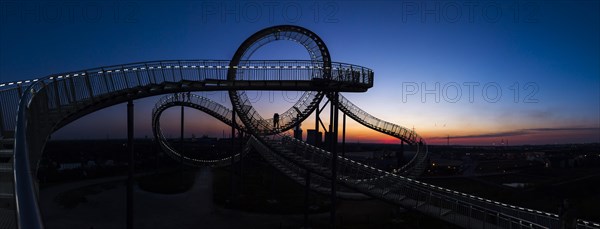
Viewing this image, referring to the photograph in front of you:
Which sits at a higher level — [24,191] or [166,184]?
[24,191]

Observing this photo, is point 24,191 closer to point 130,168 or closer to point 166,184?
point 130,168

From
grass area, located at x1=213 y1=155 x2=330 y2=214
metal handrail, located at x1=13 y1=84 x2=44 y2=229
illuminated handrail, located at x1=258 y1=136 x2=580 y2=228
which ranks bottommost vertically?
grass area, located at x1=213 y1=155 x2=330 y2=214

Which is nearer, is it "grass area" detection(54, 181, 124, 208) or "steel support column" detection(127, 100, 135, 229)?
"steel support column" detection(127, 100, 135, 229)

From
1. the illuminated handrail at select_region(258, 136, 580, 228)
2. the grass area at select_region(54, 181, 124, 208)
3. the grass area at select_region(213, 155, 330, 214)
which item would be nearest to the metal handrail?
the illuminated handrail at select_region(258, 136, 580, 228)

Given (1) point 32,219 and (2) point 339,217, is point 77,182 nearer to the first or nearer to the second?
(2) point 339,217

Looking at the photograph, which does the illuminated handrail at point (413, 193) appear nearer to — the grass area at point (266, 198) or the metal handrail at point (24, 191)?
the grass area at point (266, 198)

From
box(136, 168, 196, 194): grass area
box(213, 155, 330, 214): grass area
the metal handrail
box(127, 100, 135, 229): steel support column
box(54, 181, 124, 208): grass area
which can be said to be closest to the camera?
the metal handrail

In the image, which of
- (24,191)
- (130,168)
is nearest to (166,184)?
(130,168)

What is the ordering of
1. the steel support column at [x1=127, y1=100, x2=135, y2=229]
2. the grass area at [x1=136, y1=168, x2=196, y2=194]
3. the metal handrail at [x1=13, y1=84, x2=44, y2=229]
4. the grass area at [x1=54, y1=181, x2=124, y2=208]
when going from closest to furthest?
the metal handrail at [x1=13, y1=84, x2=44, y2=229]
the steel support column at [x1=127, y1=100, x2=135, y2=229]
the grass area at [x1=54, y1=181, x2=124, y2=208]
the grass area at [x1=136, y1=168, x2=196, y2=194]

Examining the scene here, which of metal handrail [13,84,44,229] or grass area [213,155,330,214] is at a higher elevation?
metal handrail [13,84,44,229]

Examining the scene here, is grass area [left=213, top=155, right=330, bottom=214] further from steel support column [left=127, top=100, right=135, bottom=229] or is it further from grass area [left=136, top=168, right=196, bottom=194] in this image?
steel support column [left=127, top=100, right=135, bottom=229]

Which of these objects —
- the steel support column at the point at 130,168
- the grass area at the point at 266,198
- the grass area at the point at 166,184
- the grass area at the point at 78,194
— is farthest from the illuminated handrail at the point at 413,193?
the grass area at the point at 78,194

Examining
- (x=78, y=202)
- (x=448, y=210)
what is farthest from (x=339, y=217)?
(x=78, y=202)
